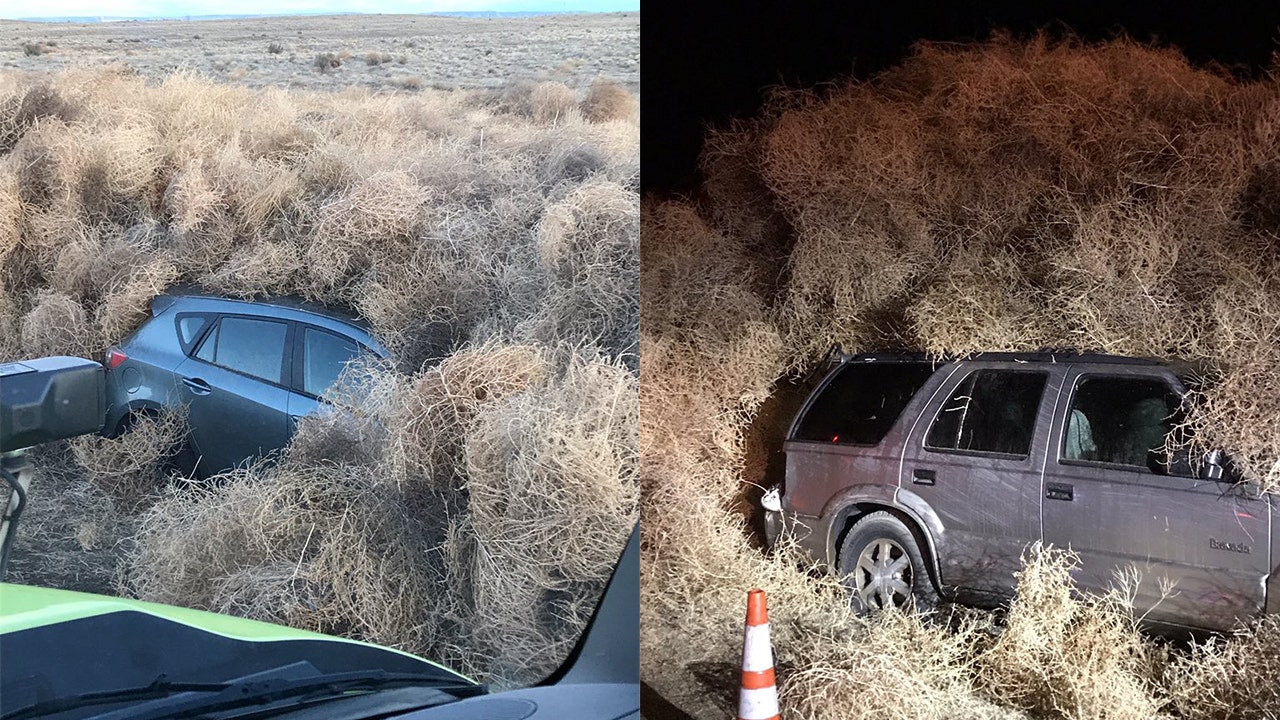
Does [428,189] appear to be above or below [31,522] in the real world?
above

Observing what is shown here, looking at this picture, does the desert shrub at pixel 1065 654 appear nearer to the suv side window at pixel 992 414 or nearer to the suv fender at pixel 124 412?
the suv side window at pixel 992 414

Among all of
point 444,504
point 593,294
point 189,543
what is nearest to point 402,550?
point 444,504

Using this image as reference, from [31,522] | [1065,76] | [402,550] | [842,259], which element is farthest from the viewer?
[842,259]

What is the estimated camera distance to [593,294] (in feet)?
9.34

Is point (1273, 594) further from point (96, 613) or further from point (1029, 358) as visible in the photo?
point (96, 613)

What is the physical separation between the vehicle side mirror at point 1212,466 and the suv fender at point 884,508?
2.31 feet

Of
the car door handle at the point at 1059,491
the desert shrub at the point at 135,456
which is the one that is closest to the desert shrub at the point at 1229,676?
the car door handle at the point at 1059,491

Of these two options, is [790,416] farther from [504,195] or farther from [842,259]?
[504,195]

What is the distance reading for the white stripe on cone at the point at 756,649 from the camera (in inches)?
112

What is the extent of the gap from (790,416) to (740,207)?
2.22 ft

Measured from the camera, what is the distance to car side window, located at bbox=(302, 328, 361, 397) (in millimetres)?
2670

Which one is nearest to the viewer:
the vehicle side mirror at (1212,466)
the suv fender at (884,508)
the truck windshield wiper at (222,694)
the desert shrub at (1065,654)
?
the truck windshield wiper at (222,694)

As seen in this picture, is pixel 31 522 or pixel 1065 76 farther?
pixel 1065 76

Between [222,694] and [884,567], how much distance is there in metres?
1.89
